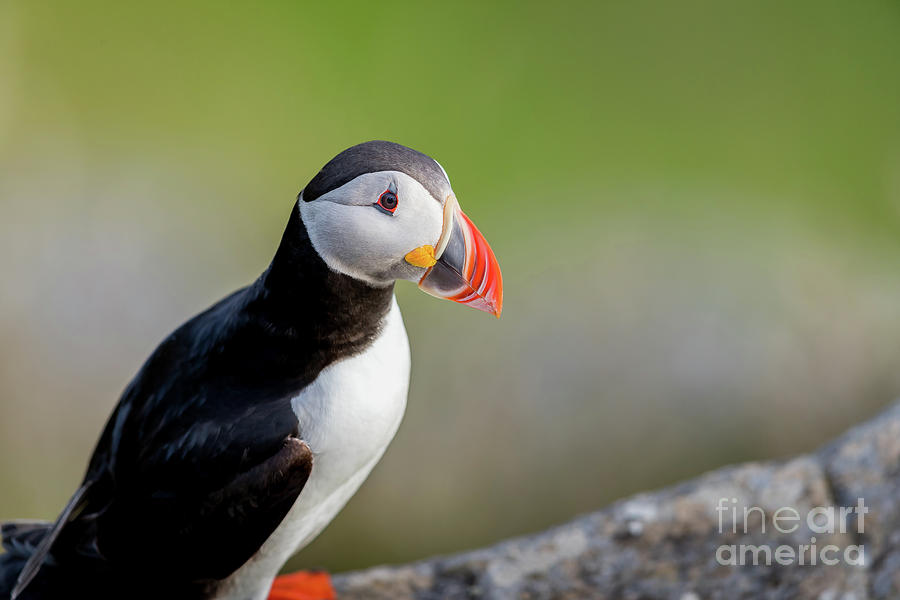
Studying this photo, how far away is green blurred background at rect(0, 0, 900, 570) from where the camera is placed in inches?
101

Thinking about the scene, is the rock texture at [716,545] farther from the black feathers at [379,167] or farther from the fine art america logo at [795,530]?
the black feathers at [379,167]

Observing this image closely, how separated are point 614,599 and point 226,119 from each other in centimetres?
177

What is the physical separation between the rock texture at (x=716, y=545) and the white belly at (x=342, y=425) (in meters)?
0.53

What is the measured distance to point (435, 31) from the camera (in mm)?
2773

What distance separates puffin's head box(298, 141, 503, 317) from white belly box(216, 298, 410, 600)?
18cm

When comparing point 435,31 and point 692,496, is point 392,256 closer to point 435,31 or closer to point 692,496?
point 692,496

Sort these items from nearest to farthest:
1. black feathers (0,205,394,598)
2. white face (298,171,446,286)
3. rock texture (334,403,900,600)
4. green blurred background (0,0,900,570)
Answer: white face (298,171,446,286)
black feathers (0,205,394,598)
rock texture (334,403,900,600)
green blurred background (0,0,900,570)

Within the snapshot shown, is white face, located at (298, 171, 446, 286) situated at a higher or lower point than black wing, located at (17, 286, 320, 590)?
higher

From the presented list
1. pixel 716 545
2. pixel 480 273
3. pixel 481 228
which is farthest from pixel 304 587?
pixel 481 228

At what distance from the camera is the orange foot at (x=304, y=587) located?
184 centimetres

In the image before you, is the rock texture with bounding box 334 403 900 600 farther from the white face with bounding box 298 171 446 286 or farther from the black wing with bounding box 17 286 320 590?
the white face with bounding box 298 171 446 286

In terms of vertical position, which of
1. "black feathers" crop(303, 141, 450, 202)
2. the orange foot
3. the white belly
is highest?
"black feathers" crop(303, 141, 450, 202)

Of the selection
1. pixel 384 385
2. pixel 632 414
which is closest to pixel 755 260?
pixel 632 414

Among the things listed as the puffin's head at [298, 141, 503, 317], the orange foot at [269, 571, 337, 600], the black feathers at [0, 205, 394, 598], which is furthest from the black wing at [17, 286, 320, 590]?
the orange foot at [269, 571, 337, 600]
